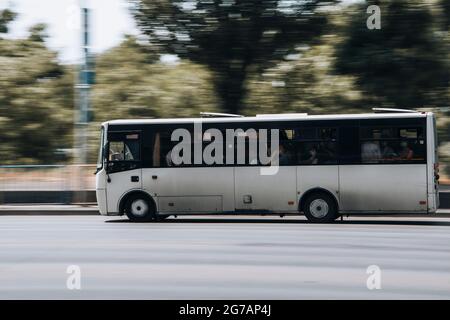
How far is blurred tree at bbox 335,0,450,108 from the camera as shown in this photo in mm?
26953

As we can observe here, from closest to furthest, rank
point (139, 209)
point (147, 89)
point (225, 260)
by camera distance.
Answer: point (225, 260), point (139, 209), point (147, 89)

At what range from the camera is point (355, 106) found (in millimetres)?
28766

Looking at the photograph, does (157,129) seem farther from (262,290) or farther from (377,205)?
(262,290)

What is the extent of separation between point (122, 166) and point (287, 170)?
159 inches

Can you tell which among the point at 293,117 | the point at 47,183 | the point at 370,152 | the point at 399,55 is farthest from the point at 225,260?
the point at 399,55

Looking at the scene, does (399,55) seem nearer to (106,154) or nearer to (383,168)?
(383,168)

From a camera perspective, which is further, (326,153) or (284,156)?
(284,156)

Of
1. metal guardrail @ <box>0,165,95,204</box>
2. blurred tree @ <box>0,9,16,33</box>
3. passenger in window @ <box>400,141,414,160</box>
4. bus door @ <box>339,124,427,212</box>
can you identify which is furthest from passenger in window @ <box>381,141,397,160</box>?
blurred tree @ <box>0,9,16,33</box>

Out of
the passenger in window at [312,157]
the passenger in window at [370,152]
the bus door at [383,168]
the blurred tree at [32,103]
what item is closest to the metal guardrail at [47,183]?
A: the passenger in window at [312,157]

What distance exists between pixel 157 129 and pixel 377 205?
18.0 feet

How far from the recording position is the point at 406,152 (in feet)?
61.7

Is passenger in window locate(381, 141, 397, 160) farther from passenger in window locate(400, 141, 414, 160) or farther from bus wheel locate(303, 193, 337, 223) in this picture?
bus wheel locate(303, 193, 337, 223)

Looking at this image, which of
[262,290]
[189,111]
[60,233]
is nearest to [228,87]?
[189,111]

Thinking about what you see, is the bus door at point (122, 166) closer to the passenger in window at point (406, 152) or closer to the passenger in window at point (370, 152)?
the passenger in window at point (370, 152)
